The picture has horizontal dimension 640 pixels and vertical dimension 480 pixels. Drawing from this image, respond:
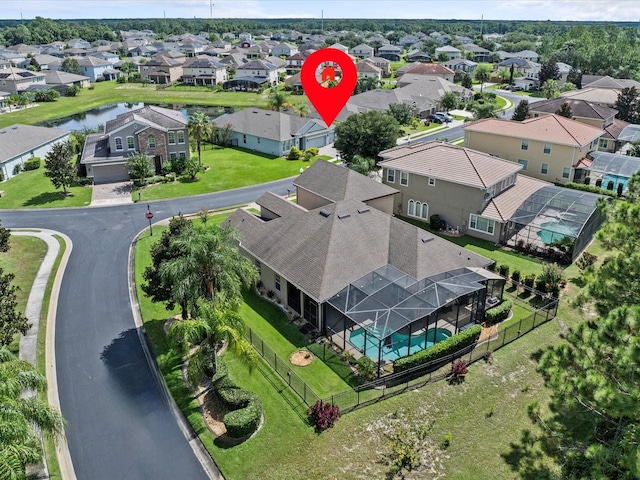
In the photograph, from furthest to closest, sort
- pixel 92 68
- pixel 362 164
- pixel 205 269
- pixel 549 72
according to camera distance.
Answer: pixel 92 68 < pixel 549 72 < pixel 362 164 < pixel 205 269

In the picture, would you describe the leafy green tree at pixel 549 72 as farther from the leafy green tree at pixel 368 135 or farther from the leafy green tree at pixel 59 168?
the leafy green tree at pixel 59 168

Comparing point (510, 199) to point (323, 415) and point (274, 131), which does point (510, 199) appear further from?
point (274, 131)

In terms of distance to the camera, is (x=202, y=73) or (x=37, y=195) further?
(x=202, y=73)

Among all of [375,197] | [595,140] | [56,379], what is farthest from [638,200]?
[595,140]

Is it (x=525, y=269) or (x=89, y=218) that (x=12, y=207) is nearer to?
(x=89, y=218)

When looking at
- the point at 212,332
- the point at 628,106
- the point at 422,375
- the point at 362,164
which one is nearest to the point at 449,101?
the point at 628,106

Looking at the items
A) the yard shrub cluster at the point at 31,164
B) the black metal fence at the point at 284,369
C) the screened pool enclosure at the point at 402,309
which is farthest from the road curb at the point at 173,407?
the yard shrub cluster at the point at 31,164
